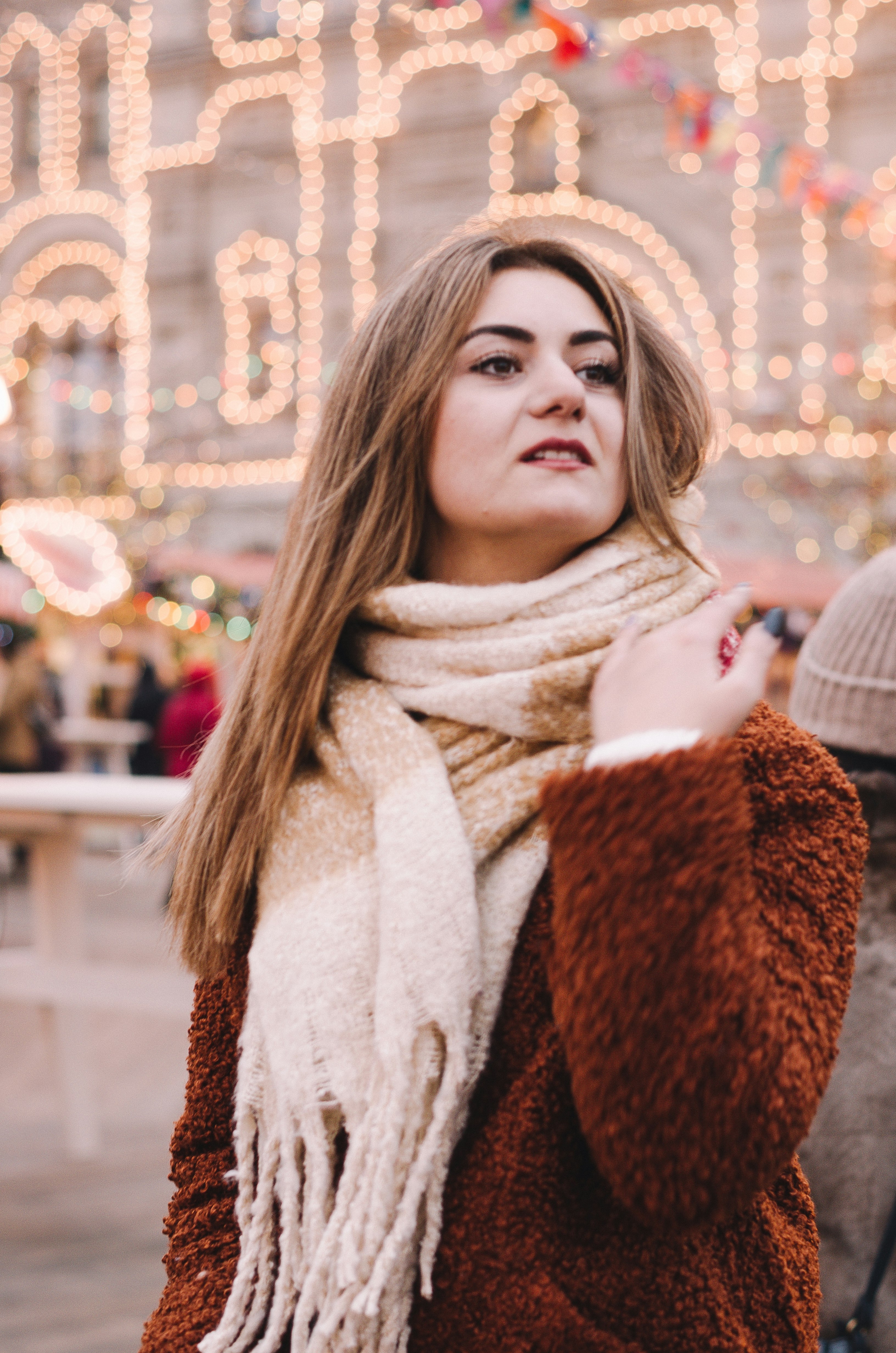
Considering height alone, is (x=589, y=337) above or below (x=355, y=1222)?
above

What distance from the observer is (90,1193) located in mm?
3504

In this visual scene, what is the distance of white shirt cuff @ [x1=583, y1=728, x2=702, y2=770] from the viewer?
92cm

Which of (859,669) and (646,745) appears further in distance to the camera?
(859,669)

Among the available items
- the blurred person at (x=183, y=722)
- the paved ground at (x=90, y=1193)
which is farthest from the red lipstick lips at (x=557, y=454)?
the blurred person at (x=183, y=722)

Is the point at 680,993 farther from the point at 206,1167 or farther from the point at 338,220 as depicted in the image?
the point at 338,220

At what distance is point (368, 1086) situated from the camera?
3.37 ft

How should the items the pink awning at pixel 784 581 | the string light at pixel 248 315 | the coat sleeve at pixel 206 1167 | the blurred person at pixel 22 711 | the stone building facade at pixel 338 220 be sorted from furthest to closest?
the string light at pixel 248 315 < the stone building facade at pixel 338 220 < the pink awning at pixel 784 581 < the blurred person at pixel 22 711 < the coat sleeve at pixel 206 1167

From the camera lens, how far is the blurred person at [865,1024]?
160 centimetres

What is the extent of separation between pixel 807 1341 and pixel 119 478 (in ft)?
50.7

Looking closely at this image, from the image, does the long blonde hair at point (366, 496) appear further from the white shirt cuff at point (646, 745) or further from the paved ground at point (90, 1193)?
the paved ground at point (90, 1193)

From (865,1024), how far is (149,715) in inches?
321

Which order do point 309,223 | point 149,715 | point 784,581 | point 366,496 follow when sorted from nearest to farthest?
point 366,496 < point 149,715 < point 784,581 < point 309,223

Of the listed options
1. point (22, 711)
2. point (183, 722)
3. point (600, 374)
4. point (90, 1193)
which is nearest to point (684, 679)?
point (600, 374)

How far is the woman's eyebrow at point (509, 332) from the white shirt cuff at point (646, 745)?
19.4 inches
